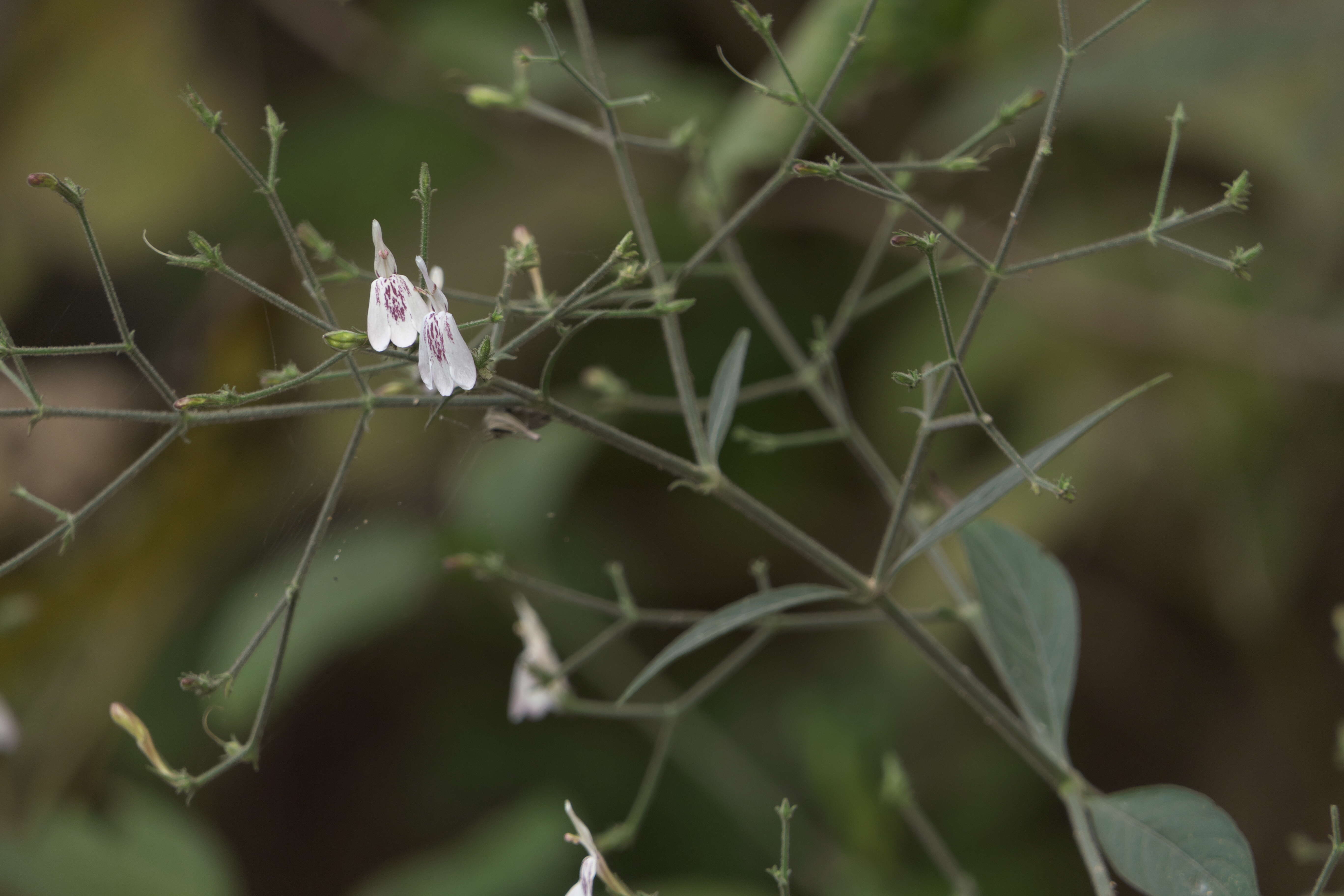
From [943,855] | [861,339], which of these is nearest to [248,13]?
[861,339]

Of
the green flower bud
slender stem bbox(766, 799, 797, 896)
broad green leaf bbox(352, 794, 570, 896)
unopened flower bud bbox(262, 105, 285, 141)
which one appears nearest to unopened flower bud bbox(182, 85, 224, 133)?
unopened flower bud bbox(262, 105, 285, 141)

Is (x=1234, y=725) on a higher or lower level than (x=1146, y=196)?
lower

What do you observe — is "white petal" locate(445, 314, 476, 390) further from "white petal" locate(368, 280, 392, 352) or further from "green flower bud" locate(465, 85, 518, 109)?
"green flower bud" locate(465, 85, 518, 109)

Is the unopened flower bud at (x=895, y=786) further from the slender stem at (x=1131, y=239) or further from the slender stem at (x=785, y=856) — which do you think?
the slender stem at (x=1131, y=239)

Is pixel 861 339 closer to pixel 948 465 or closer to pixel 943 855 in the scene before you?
pixel 948 465

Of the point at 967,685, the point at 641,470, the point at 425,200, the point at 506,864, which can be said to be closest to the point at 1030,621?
the point at 967,685

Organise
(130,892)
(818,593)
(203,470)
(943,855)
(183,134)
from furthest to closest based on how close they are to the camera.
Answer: (183,134) → (203,470) → (130,892) → (943,855) → (818,593)

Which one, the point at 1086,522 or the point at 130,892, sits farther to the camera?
the point at 1086,522
